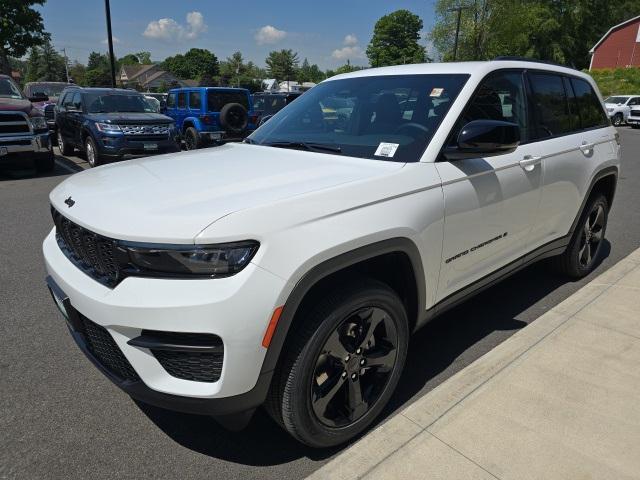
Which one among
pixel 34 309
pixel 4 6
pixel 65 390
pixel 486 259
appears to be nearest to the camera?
pixel 65 390

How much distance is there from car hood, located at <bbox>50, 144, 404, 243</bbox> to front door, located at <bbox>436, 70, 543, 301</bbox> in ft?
1.43

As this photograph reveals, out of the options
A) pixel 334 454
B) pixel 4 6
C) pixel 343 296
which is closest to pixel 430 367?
pixel 334 454

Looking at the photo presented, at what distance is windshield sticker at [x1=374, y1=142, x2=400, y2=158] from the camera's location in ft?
8.75

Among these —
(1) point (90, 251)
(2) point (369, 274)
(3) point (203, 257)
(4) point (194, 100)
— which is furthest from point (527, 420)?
(4) point (194, 100)

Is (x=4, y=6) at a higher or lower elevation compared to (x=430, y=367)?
higher

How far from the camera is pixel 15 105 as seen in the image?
30.1ft

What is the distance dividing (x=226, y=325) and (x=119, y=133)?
9230 millimetres

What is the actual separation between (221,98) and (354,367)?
40.8ft

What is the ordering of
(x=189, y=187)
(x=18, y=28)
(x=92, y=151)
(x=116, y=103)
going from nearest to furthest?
(x=189, y=187)
(x=92, y=151)
(x=116, y=103)
(x=18, y=28)

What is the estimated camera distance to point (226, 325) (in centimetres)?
183

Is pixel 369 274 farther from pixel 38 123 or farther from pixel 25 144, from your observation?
pixel 38 123

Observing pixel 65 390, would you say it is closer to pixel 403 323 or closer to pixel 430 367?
pixel 403 323

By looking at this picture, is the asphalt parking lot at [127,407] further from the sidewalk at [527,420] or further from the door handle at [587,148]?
the door handle at [587,148]

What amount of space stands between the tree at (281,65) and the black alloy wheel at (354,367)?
11718cm
